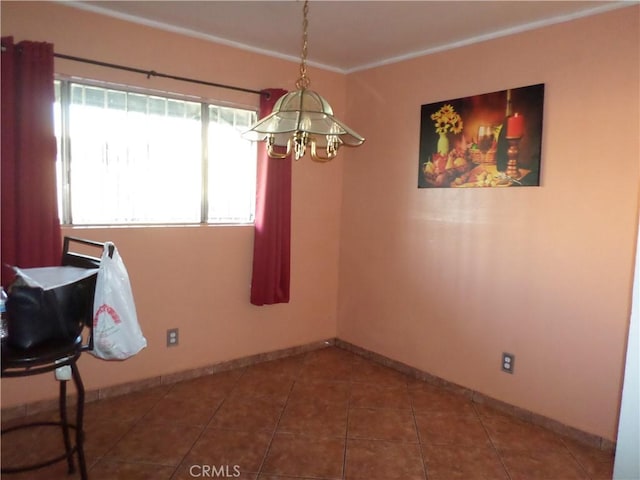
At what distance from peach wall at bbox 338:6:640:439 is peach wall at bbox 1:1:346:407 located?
15.9 inches

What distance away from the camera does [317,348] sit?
13.1 feet

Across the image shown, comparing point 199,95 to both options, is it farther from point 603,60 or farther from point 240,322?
point 603,60

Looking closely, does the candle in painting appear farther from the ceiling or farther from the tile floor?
the tile floor

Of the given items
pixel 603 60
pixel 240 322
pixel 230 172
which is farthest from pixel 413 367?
pixel 603 60

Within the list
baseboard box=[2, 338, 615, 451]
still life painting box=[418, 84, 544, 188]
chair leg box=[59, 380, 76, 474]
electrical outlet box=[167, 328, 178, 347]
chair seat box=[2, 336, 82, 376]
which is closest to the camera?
chair seat box=[2, 336, 82, 376]

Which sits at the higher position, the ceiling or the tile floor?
the ceiling

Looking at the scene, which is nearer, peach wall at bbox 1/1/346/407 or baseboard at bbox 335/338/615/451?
baseboard at bbox 335/338/615/451

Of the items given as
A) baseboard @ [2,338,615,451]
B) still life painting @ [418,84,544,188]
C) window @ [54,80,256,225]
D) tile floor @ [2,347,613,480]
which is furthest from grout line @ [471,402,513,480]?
window @ [54,80,256,225]

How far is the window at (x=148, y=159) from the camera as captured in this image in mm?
2738

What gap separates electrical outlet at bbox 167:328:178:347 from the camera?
10.4 ft

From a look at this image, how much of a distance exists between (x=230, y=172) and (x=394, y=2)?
5.33 ft

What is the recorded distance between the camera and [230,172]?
11.1 ft

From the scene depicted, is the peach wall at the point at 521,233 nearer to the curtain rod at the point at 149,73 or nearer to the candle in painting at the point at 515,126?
the candle in painting at the point at 515,126

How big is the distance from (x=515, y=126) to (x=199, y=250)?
2262 mm
